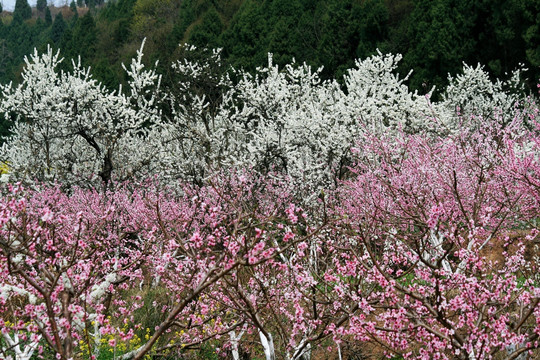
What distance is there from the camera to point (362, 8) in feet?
91.8

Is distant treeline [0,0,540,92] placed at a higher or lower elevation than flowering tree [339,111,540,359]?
higher

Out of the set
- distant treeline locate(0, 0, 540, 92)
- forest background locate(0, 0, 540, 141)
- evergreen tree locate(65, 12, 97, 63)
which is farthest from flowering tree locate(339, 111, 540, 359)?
evergreen tree locate(65, 12, 97, 63)

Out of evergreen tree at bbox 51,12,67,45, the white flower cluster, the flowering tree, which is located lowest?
the flowering tree

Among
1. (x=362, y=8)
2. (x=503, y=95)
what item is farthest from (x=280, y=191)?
(x=362, y=8)

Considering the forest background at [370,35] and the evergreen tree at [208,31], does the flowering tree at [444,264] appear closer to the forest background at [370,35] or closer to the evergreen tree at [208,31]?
the forest background at [370,35]

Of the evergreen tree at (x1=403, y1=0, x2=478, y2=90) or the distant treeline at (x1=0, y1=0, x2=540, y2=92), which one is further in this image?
the evergreen tree at (x1=403, y1=0, x2=478, y2=90)

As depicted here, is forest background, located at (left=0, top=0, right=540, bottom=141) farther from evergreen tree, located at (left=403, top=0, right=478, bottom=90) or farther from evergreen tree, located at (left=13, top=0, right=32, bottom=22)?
evergreen tree, located at (left=13, top=0, right=32, bottom=22)

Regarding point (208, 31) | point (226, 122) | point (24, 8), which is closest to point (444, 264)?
point (226, 122)

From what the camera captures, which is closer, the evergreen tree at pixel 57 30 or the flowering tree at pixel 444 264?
the flowering tree at pixel 444 264

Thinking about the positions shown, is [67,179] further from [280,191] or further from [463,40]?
[463,40]

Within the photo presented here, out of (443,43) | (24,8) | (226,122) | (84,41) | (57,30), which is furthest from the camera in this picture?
(24,8)

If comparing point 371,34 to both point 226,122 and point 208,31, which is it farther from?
point 226,122

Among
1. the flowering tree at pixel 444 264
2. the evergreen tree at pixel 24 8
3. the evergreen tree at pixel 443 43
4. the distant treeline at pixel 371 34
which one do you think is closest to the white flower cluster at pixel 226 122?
the flowering tree at pixel 444 264

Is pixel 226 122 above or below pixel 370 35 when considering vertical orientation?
below
